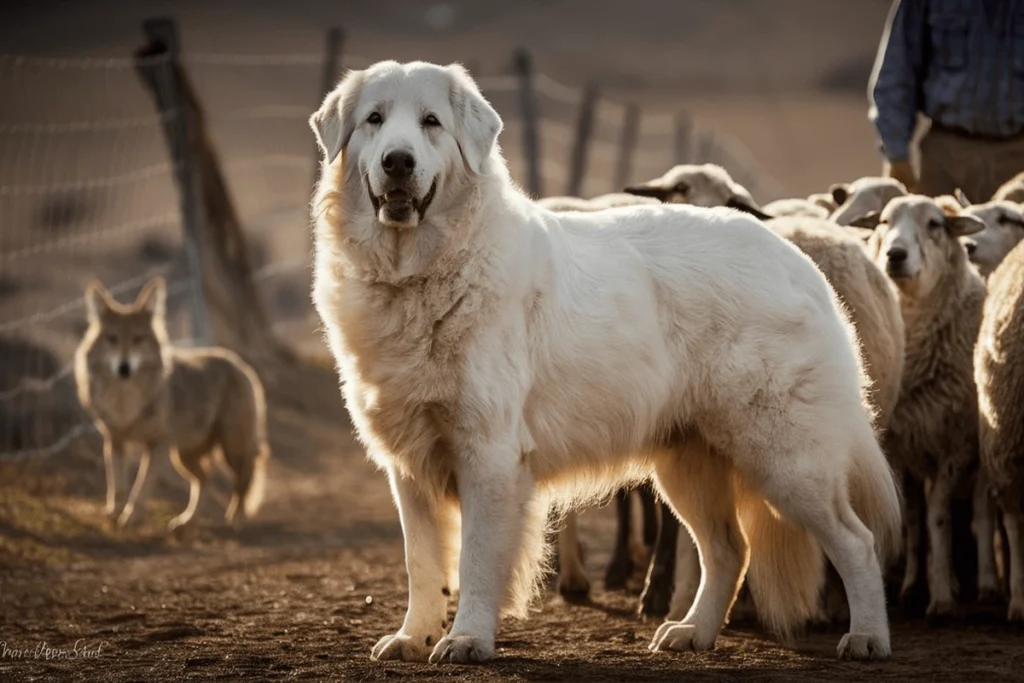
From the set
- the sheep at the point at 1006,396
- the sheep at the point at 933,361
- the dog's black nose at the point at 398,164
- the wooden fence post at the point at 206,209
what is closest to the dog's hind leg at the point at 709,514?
the sheep at the point at 1006,396

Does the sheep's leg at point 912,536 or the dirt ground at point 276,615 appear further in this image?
the sheep's leg at point 912,536

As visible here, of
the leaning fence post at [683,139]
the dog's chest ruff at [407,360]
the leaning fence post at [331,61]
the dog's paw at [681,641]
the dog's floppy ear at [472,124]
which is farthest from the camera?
the leaning fence post at [683,139]

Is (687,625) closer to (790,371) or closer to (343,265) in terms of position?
(790,371)

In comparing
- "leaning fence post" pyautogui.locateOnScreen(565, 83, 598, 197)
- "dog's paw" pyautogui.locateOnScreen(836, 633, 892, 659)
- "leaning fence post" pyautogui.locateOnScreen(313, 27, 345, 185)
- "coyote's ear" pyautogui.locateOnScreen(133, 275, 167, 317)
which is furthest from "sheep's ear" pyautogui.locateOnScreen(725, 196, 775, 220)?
"leaning fence post" pyautogui.locateOnScreen(565, 83, 598, 197)

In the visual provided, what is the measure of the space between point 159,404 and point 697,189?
12.6 ft

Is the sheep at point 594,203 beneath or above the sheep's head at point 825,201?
beneath

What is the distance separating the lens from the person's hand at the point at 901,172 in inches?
342

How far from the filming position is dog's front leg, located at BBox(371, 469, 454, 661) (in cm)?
525

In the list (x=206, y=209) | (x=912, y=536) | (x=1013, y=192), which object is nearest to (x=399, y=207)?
(x=912, y=536)

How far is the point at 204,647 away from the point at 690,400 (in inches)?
78.3

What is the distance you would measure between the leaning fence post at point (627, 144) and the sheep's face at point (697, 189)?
40.8 feet

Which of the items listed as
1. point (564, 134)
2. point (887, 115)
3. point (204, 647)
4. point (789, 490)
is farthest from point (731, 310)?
point (564, 134)

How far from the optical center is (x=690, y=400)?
5477mm

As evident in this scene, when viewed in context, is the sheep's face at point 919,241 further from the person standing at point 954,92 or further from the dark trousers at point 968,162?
the dark trousers at point 968,162
